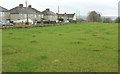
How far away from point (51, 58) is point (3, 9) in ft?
193

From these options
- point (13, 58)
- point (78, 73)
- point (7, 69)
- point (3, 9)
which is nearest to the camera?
point (78, 73)

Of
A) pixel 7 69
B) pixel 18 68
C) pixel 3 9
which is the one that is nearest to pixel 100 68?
pixel 18 68

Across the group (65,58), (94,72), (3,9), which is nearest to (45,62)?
(65,58)

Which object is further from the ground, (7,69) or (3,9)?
(3,9)

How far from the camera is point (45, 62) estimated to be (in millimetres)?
9766

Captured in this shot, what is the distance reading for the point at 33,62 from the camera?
9.72 m

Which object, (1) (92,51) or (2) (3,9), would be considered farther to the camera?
(2) (3,9)

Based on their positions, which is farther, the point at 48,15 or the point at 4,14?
the point at 48,15

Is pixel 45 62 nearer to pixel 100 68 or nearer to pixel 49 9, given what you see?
pixel 100 68

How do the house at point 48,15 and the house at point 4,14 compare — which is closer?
the house at point 4,14

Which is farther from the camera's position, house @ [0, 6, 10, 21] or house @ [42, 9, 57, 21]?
house @ [42, 9, 57, 21]

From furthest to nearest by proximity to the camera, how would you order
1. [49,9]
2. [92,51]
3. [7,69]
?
[49,9] → [92,51] → [7,69]

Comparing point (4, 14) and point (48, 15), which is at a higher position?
point (48, 15)

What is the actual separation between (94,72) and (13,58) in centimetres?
540
